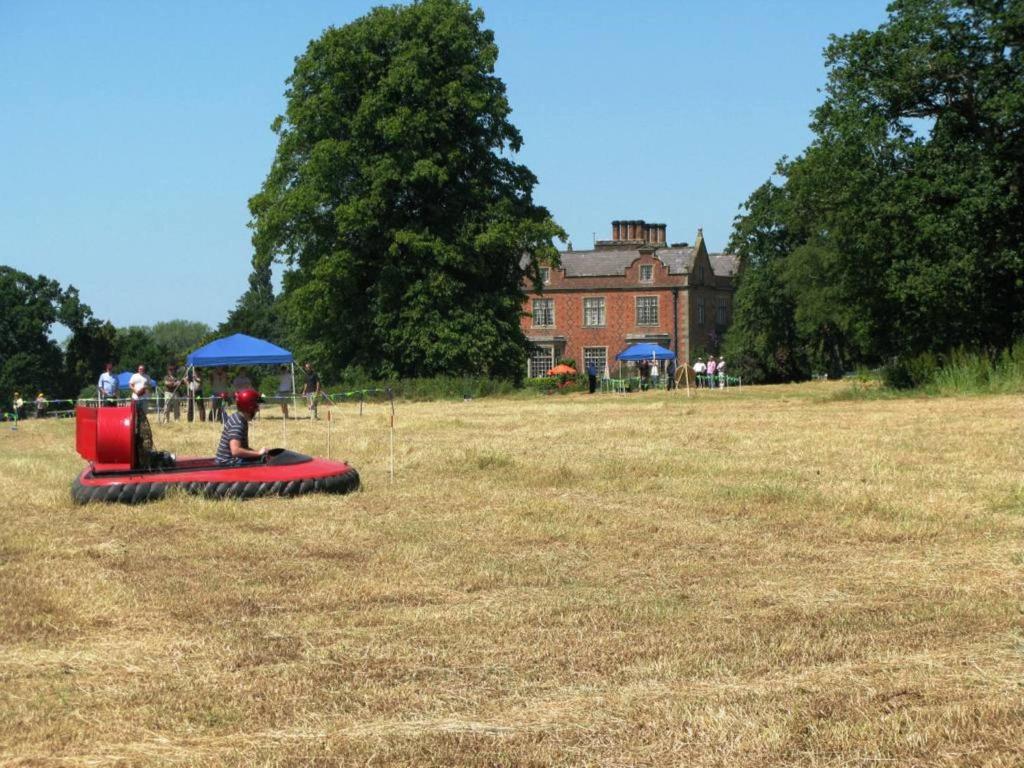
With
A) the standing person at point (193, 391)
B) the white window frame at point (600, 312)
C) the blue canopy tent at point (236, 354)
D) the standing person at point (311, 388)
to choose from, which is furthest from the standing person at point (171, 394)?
the white window frame at point (600, 312)

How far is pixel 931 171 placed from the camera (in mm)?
30594

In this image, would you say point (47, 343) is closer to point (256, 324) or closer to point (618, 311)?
point (256, 324)

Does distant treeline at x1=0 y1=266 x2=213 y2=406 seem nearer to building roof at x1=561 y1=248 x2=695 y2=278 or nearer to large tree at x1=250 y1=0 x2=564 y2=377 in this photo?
building roof at x1=561 y1=248 x2=695 y2=278

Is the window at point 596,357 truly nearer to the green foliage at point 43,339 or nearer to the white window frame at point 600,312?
the white window frame at point 600,312

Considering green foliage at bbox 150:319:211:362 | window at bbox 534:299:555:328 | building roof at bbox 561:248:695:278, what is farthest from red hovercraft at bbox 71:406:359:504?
green foliage at bbox 150:319:211:362

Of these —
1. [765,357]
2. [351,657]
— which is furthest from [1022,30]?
[765,357]

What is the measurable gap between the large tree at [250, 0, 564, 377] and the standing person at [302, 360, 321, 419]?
10.3m

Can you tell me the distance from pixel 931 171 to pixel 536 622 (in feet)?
84.7

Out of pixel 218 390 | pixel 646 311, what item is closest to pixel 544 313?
pixel 646 311

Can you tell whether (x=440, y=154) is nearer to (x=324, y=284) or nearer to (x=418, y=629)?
(x=324, y=284)

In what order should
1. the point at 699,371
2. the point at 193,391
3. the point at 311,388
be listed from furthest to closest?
the point at 699,371
the point at 311,388
the point at 193,391

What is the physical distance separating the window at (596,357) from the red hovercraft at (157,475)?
7768 centimetres

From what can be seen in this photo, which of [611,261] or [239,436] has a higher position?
[611,261]

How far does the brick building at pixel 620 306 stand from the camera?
90875 millimetres
